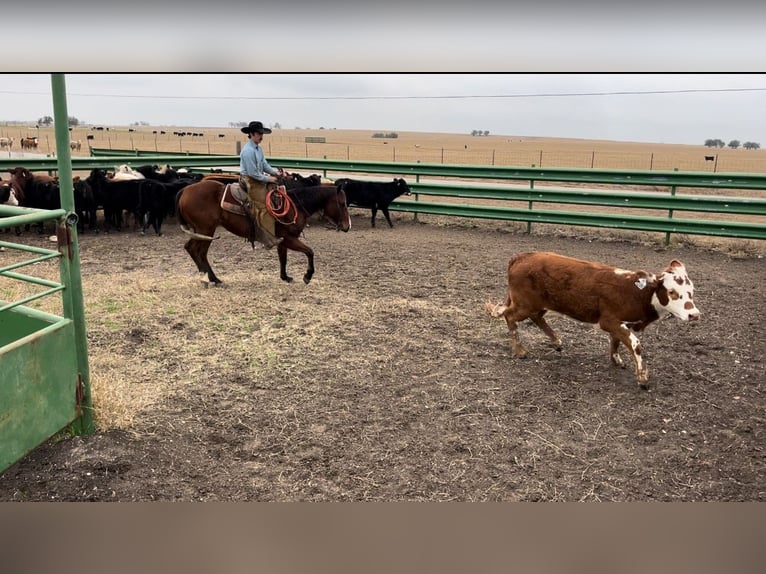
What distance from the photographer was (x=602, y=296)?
4590 mm

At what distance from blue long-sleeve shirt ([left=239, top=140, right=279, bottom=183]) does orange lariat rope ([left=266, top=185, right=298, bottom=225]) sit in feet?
0.65

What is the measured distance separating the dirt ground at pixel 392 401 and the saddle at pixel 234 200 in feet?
3.11

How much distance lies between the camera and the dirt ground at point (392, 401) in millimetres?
3209

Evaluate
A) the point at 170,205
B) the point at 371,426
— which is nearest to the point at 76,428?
the point at 371,426

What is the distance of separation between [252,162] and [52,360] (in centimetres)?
449

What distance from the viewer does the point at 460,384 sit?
4.56 meters

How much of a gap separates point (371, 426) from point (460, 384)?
3.24 ft

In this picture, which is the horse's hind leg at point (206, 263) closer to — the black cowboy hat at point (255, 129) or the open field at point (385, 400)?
the open field at point (385, 400)

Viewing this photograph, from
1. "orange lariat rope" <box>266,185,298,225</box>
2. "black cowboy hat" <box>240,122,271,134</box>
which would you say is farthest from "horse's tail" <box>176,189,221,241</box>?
"black cowboy hat" <box>240,122,271,134</box>

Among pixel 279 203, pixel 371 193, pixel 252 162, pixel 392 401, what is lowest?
pixel 392 401

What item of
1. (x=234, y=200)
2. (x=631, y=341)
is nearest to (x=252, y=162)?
(x=234, y=200)

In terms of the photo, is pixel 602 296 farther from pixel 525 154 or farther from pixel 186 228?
pixel 525 154

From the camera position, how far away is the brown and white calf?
428 cm

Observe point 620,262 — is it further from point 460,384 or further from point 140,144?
point 140,144
